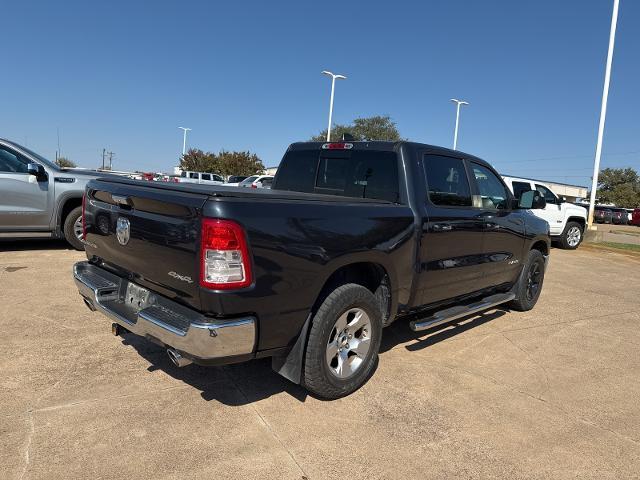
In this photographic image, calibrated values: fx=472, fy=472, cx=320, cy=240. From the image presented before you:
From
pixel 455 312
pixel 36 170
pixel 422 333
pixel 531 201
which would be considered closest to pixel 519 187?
pixel 531 201

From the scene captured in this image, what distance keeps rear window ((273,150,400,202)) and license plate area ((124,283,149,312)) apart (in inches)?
77.9

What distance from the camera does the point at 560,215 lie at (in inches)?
508

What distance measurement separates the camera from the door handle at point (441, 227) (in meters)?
3.93

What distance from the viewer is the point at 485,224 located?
468 centimetres

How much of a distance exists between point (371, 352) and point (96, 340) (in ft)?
7.96

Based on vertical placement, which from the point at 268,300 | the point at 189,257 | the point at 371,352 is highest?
the point at 189,257

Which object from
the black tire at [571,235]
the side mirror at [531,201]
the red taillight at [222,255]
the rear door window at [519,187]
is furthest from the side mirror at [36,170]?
the black tire at [571,235]

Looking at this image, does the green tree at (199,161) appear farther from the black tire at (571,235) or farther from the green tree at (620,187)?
the green tree at (620,187)

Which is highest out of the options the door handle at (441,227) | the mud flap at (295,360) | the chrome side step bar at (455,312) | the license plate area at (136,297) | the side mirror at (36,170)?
the side mirror at (36,170)

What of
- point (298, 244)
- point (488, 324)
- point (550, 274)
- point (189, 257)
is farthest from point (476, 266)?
point (550, 274)

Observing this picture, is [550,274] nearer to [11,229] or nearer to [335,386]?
[335,386]

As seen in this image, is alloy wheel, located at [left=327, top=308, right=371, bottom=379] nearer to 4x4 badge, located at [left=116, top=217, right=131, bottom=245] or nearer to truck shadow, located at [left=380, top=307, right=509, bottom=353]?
truck shadow, located at [left=380, top=307, right=509, bottom=353]

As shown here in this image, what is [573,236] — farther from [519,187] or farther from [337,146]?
[337,146]

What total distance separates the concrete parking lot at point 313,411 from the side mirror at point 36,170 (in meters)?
2.99
